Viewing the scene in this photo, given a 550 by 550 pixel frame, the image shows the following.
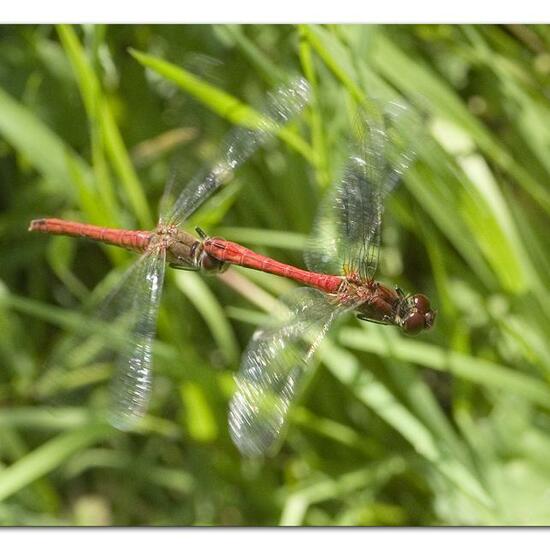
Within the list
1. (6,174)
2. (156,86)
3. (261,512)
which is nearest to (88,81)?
(156,86)

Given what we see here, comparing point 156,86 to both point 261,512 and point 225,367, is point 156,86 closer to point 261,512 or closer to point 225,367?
point 225,367

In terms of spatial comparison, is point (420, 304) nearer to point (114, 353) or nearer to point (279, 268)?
point (279, 268)

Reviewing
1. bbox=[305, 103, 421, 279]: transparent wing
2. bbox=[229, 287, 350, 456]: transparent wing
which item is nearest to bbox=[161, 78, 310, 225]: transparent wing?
bbox=[305, 103, 421, 279]: transparent wing

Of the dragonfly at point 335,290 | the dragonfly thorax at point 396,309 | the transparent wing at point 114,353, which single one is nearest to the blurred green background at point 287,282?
the transparent wing at point 114,353
